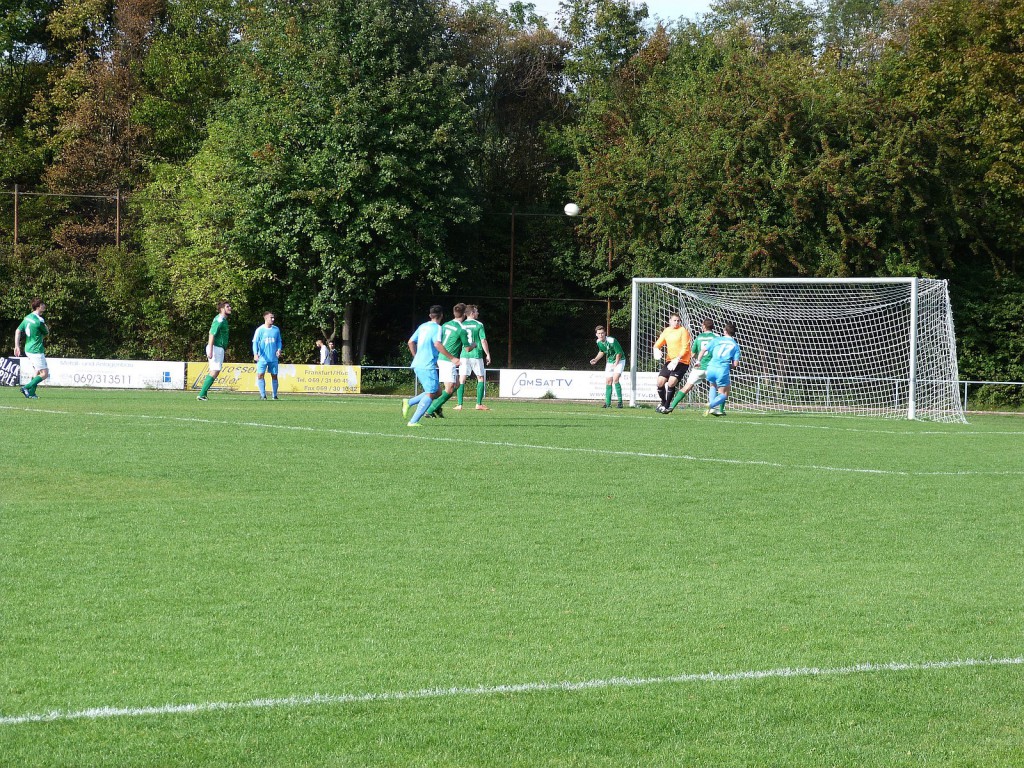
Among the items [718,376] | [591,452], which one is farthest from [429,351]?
[718,376]

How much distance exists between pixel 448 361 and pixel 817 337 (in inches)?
662

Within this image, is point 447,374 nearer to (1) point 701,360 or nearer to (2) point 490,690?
(1) point 701,360

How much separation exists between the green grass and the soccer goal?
1565 centimetres

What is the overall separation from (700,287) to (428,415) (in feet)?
47.5

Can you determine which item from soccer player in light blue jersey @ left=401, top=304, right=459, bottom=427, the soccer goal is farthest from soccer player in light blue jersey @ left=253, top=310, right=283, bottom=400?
soccer player in light blue jersey @ left=401, top=304, right=459, bottom=427

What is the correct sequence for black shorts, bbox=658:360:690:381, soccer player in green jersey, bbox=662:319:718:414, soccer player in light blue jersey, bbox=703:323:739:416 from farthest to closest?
1. soccer player in green jersey, bbox=662:319:718:414
2. black shorts, bbox=658:360:690:381
3. soccer player in light blue jersey, bbox=703:323:739:416

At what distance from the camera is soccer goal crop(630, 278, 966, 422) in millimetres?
28453

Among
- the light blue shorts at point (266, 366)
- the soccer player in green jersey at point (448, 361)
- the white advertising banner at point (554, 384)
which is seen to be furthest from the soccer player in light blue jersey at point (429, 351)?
the white advertising banner at point (554, 384)

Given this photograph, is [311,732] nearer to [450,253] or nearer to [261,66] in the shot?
[450,253]

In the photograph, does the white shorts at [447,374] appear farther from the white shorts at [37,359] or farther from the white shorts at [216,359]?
the white shorts at [37,359]

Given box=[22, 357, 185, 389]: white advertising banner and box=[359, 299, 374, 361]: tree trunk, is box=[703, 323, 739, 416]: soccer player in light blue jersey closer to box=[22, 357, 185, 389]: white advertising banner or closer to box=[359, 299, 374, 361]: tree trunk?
box=[22, 357, 185, 389]: white advertising banner

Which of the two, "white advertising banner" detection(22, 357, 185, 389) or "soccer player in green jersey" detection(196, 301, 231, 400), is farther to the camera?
"white advertising banner" detection(22, 357, 185, 389)

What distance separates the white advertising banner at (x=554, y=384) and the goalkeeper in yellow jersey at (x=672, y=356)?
290 inches

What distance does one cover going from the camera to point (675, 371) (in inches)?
975
